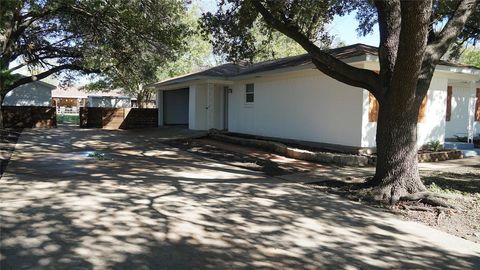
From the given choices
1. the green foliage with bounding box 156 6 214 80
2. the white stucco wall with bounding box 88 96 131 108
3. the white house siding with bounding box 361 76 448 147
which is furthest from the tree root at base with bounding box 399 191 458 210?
the white stucco wall with bounding box 88 96 131 108

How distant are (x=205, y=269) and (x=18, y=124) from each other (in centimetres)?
2303

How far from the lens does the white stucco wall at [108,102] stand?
5069cm

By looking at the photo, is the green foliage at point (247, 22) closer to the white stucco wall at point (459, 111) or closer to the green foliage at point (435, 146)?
the green foliage at point (435, 146)

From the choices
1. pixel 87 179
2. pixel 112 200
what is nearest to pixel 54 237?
pixel 112 200

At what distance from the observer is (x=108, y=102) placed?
170ft

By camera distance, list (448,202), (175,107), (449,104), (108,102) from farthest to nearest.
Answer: (108,102) → (175,107) → (449,104) → (448,202)

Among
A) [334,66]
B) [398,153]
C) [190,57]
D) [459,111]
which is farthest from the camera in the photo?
[190,57]

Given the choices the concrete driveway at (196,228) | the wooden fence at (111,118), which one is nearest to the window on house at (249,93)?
the wooden fence at (111,118)

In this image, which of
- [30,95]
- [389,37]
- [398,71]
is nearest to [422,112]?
[389,37]

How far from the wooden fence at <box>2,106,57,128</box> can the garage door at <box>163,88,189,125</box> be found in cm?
658

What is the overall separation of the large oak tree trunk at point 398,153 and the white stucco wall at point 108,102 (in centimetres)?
4576

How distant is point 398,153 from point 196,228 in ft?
13.8

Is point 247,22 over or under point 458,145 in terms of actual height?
over

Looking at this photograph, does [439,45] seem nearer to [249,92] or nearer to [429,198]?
[429,198]
